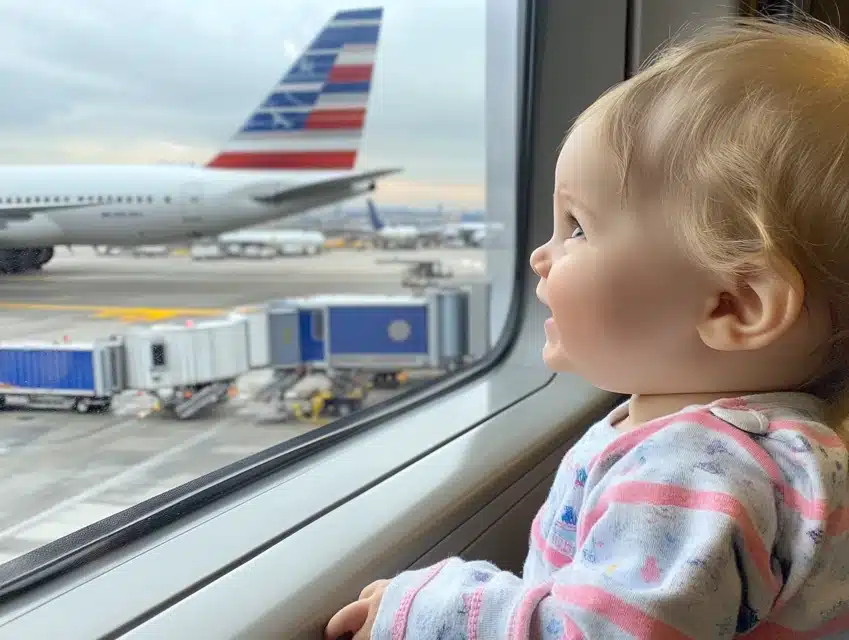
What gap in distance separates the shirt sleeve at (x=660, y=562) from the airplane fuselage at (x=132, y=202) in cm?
65

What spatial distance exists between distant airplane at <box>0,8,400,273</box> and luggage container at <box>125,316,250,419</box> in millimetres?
138

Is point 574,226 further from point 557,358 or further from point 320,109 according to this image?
point 320,109

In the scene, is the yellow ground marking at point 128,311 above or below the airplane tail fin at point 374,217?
below

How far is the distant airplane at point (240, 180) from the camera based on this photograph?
35.7 inches

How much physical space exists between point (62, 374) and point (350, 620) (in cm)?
52

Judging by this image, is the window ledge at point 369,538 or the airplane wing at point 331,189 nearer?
the window ledge at point 369,538

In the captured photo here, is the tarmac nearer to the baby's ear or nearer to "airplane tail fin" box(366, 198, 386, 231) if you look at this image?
"airplane tail fin" box(366, 198, 386, 231)

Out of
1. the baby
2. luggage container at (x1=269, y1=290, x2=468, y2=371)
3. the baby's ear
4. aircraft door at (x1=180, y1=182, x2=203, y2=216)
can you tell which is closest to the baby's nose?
the baby

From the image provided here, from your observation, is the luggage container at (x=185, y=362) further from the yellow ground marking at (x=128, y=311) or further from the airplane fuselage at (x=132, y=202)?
the airplane fuselage at (x=132, y=202)

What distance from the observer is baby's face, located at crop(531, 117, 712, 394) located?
0.59 metres

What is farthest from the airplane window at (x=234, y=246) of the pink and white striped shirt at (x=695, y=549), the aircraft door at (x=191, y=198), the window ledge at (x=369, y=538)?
the pink and white striped shirt at (x=695, y=549)

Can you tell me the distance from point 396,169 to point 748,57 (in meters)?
0.94

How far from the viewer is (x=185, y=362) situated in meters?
1.16

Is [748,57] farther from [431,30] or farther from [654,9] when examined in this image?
[654,9]
